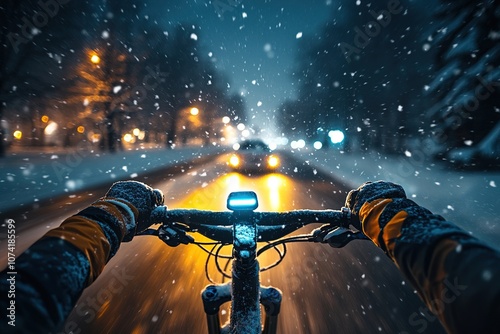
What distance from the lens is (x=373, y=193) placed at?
1.39 metres

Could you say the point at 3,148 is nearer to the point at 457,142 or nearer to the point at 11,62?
the point at 11,62

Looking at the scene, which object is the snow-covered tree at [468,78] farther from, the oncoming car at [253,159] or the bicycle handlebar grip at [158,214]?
the bicycle handlebar grip at [158,214]

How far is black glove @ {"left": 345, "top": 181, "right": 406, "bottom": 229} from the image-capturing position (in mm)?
1339

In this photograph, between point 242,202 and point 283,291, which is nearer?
Answer: point 242,202

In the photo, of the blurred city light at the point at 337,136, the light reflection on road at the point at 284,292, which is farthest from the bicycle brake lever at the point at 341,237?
the blurred city light at the point at 337,136

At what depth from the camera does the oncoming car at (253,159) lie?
16125 millimetres

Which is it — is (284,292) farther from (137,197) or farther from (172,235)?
(137,197)

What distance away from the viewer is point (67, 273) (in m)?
0.83

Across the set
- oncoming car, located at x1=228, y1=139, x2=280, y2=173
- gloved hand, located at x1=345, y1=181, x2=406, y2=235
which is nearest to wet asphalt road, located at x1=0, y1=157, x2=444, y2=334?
gloved hand, located at x1=345, y1=181, x2=406, y2=235

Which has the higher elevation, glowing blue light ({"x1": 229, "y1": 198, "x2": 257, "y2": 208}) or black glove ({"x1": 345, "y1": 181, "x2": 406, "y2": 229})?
glowing blue light ({"x1": 229, "y1": 198, "x2": 257, "y2": 208})

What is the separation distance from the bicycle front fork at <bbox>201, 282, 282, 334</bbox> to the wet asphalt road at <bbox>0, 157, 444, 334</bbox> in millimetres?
1419

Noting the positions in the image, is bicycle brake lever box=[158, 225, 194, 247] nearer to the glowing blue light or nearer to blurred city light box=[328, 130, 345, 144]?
the glowing blue light

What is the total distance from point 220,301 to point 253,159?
1456 centimetres

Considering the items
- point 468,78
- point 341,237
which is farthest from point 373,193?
point 468,78
